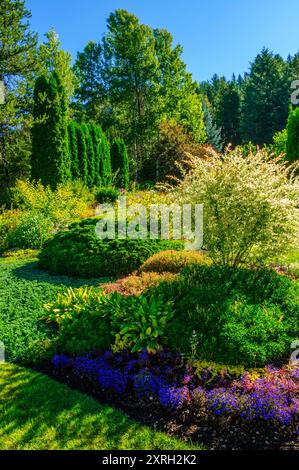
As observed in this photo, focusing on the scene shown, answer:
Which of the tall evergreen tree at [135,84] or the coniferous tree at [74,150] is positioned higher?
the tall evergreen tree at [135,84]

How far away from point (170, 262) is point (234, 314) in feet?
9.11

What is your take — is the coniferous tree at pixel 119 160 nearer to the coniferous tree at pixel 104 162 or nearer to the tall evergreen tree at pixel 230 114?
the coniferous tree at pixel 104 162

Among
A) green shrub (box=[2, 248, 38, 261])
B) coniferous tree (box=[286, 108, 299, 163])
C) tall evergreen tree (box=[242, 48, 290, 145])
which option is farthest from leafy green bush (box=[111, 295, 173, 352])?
tall evergreen tree (box=[242, 48, 290, 145])

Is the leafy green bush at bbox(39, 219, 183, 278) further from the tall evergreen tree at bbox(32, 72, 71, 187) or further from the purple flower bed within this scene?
the tall evergreen tree at bbox(32, 72, 71, 187)

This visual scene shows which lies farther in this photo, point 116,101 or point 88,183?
point 116,101

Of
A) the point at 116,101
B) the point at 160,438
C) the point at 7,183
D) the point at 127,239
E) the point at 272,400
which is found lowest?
the point at 160,438

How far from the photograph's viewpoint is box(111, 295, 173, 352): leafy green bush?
4.56 m

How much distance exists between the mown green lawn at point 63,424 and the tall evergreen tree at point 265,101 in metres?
46.7

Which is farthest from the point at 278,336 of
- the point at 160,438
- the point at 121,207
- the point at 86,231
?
the point at 121,207

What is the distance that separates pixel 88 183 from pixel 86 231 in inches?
490

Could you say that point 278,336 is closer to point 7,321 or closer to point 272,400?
point 272,400

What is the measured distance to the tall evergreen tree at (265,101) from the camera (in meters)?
46.4

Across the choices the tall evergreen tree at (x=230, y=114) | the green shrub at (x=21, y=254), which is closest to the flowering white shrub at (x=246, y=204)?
the green shrub at (x=21, y=254)

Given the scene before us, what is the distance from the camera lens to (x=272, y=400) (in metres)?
3.60
